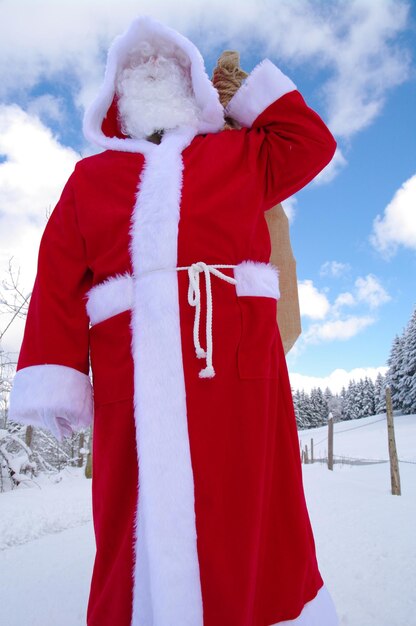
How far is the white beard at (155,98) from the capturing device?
139 cm

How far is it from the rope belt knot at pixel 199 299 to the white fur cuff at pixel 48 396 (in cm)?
43

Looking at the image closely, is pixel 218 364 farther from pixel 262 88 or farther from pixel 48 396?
pixel 262 88

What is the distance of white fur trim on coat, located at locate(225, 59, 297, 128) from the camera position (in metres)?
1.31

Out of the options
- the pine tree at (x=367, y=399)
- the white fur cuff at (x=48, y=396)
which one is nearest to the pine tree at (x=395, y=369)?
the pine tree at (x=367, y=399)

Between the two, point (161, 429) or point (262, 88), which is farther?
point (262, 88)

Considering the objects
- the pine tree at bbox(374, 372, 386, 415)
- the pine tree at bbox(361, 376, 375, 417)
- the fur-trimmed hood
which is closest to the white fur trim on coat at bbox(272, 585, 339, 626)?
the fur-trimmed hood

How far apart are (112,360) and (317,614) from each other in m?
0.87

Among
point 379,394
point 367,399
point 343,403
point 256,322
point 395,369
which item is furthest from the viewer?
point 343,403

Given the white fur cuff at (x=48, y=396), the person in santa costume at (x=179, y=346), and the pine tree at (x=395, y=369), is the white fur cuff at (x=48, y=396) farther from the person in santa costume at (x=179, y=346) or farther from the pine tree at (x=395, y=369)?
the pine tree at (x=395, y=369)

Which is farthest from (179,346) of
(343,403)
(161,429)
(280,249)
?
(343,403)

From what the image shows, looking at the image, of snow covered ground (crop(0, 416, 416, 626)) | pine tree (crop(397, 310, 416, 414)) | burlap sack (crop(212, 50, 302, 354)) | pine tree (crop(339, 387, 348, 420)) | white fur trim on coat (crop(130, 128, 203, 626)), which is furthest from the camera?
pine tree (crop(339, 387, 348, 420))

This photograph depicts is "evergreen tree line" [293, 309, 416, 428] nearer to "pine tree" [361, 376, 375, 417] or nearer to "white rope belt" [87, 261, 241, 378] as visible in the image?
"pine tree" [361, 376, 375, 417]

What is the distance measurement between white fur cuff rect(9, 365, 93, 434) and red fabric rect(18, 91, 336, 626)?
1.5 inches

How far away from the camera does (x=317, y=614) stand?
1062 mm
